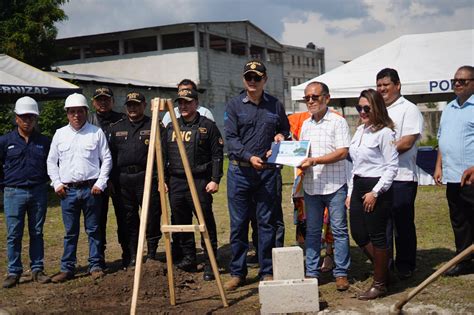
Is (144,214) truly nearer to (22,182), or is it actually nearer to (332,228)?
(332,228)

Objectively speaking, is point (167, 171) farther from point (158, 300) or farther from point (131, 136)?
point (158, 300)

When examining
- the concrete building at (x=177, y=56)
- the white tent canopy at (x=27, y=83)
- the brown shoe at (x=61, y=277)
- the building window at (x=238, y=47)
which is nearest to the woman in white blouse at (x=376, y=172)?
the brown shoe at (x=61, y=277)

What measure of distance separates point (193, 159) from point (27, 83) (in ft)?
22.9

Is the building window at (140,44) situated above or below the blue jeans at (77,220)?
above

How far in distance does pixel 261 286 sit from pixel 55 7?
19.4m

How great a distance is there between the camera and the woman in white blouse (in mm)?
4996

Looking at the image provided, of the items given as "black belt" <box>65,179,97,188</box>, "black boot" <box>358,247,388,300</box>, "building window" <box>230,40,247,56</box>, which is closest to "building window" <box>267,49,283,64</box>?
"building window" <box>230,40,247,56</box>

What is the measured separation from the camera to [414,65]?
12.0 metres

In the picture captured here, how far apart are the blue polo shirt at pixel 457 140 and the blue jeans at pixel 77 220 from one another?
3.87 metres

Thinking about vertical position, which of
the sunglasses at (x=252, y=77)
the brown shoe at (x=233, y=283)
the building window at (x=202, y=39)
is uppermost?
the building window at (x=202, y=39)

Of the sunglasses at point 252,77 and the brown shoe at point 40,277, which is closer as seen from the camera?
the sunglasses at point 252,77

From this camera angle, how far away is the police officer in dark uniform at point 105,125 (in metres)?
6.55

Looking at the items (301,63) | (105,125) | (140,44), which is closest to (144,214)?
(105,125)

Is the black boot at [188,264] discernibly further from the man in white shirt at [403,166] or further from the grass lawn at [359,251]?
the man in white shirt at [403,166]
